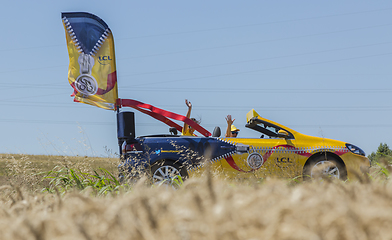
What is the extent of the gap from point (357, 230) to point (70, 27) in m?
9.33

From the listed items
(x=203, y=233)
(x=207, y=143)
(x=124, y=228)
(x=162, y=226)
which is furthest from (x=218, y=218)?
(x=207, y=143)

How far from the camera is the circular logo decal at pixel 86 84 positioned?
9.22 metres

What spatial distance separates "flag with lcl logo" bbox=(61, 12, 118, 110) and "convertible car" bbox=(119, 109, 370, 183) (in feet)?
6.66

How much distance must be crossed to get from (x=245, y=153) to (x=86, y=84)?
405cm

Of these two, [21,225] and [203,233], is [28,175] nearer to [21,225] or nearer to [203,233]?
[21,225]

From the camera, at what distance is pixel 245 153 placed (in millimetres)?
7895

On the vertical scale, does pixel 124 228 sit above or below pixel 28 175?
above

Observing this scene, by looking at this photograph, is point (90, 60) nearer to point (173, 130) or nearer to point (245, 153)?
point (173, 130)

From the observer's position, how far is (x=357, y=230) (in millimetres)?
1064

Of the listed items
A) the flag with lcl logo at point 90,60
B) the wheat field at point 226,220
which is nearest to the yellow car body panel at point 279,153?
the flag with lcl logo at point 90,60

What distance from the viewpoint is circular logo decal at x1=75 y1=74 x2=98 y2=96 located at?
922 cm

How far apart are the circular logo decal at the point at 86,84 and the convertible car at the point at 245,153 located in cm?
213

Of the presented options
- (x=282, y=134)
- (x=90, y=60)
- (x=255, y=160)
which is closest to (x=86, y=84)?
(x=90, y=60)

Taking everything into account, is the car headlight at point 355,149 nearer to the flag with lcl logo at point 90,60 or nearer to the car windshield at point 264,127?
the car windshield at point 264,127
